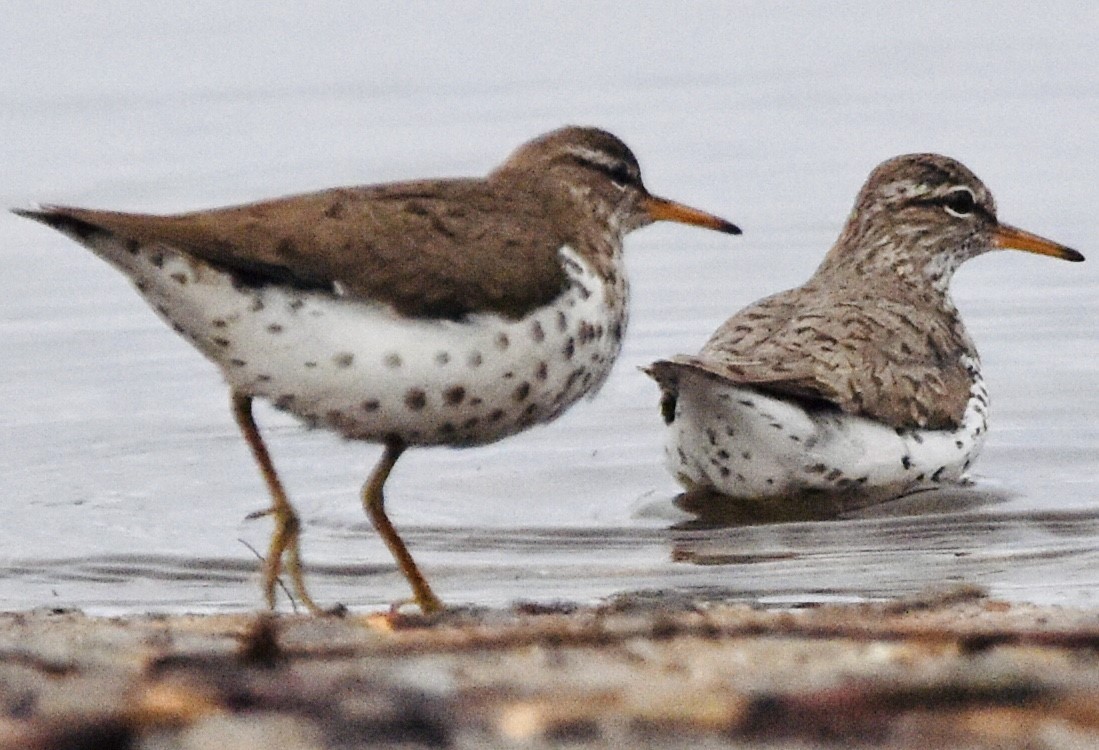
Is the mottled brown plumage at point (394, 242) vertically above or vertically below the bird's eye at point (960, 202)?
above

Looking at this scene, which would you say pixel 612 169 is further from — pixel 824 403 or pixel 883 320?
pixel 883 320

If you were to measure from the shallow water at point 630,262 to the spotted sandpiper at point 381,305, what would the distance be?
3.48ft

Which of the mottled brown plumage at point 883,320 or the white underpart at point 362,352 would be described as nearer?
the white underpart at point 362,352

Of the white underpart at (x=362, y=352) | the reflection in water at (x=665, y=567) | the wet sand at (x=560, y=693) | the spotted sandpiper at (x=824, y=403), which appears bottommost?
the reflection in water at (x=665, y=567)

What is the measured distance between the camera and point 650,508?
327 inches

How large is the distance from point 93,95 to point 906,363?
7788 mm

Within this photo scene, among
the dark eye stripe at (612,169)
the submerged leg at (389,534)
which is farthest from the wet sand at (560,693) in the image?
the dark eye stripe at (612,169)

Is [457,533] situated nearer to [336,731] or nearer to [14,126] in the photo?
[336,731]

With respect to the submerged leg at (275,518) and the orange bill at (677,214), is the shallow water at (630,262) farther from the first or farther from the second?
the orange bill at (677,214)

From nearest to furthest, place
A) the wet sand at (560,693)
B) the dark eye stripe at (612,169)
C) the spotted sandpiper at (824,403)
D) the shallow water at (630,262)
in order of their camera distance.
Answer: the wet sand at (560,693), the dark eye stripe at (612,169), the shallow water at (630,262), the spotted sandpiper at (824,403)

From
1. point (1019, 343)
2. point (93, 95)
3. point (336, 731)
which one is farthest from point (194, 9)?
point (336, 731)

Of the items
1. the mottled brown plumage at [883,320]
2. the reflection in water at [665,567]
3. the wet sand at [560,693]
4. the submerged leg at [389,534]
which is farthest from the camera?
the mottled brown plumage at [883,320]

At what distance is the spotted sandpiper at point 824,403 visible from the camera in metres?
8.10

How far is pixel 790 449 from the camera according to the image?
27.0 ft
